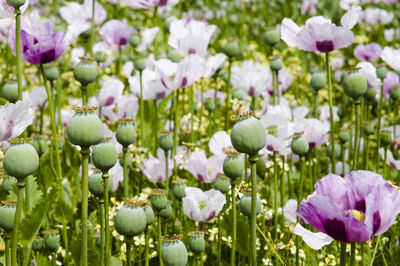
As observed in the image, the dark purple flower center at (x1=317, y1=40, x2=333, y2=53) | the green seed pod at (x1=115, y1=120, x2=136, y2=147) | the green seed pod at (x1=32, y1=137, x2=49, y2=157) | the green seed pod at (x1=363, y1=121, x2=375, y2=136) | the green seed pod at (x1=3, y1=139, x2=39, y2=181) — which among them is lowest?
the green seed pod at (x1=363, y1=121, x2=375, y2=136)

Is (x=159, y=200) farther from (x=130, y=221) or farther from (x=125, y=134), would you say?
(x=130, y=221)

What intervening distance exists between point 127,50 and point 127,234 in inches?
135

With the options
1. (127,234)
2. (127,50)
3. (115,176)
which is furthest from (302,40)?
(127,50)

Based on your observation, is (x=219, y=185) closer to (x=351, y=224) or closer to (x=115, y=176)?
(x=115, y=176)

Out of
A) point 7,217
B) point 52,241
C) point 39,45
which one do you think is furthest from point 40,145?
point 7,217

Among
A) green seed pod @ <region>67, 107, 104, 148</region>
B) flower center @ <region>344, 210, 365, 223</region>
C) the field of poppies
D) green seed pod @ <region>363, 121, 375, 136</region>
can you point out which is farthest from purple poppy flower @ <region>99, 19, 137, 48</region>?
flower center @ <region>344, 210, 365, 223</region>

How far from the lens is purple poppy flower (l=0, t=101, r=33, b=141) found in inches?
45.9

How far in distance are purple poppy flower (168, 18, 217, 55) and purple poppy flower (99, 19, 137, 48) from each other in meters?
0.82

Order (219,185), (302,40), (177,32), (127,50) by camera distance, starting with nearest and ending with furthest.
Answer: (219,185)
(302,40)
(177,32)
(127,50)

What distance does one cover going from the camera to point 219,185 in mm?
1640

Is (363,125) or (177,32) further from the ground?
(177,32)

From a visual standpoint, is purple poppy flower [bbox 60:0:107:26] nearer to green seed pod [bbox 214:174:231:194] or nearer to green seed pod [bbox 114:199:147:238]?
green seed pod [bbox 214:174:231:194]

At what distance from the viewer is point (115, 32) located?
3.10 metres

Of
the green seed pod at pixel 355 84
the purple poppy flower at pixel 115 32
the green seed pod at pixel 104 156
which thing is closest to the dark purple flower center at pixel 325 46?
the green seed pod at pixel 355 84
